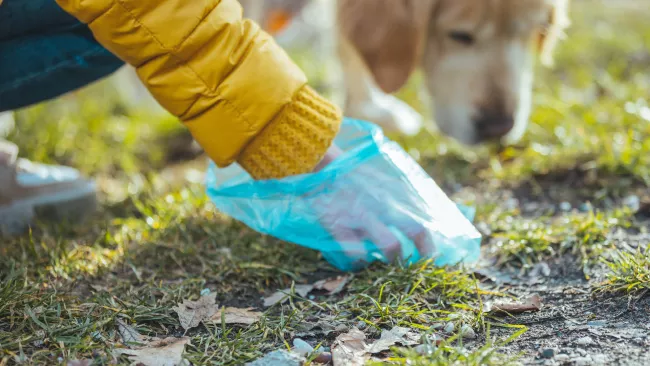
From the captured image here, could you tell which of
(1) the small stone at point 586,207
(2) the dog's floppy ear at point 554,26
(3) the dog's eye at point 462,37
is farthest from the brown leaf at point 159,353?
(2) the dog's floppy ear at point 554,26

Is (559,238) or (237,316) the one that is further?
(559,238)

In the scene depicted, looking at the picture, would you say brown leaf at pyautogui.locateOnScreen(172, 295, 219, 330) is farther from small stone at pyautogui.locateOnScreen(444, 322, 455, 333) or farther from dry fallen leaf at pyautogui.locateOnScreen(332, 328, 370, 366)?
small stone at pyautogui.locateOnScreen(444, 322, 455, 333)

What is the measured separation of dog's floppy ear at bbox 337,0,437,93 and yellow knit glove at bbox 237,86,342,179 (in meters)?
1.25

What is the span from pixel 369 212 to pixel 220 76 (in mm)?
514

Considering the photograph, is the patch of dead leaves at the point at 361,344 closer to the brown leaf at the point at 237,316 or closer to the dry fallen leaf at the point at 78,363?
the brown leaf at the point at 237,316

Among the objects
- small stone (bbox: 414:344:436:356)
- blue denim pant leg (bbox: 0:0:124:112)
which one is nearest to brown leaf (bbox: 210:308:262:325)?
small stone (bbox: 414:344:436:356)

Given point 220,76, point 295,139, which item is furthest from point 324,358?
point 220,76

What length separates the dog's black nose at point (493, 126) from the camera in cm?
277

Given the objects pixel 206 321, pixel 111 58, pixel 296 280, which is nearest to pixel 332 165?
pixel 296 280

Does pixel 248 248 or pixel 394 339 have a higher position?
pixel 394 339

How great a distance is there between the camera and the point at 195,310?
5.11 feet

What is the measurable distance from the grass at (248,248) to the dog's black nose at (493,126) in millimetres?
93

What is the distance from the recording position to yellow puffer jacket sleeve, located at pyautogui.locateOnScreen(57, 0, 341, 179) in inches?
59.0

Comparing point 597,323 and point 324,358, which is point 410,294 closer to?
point 324,358
